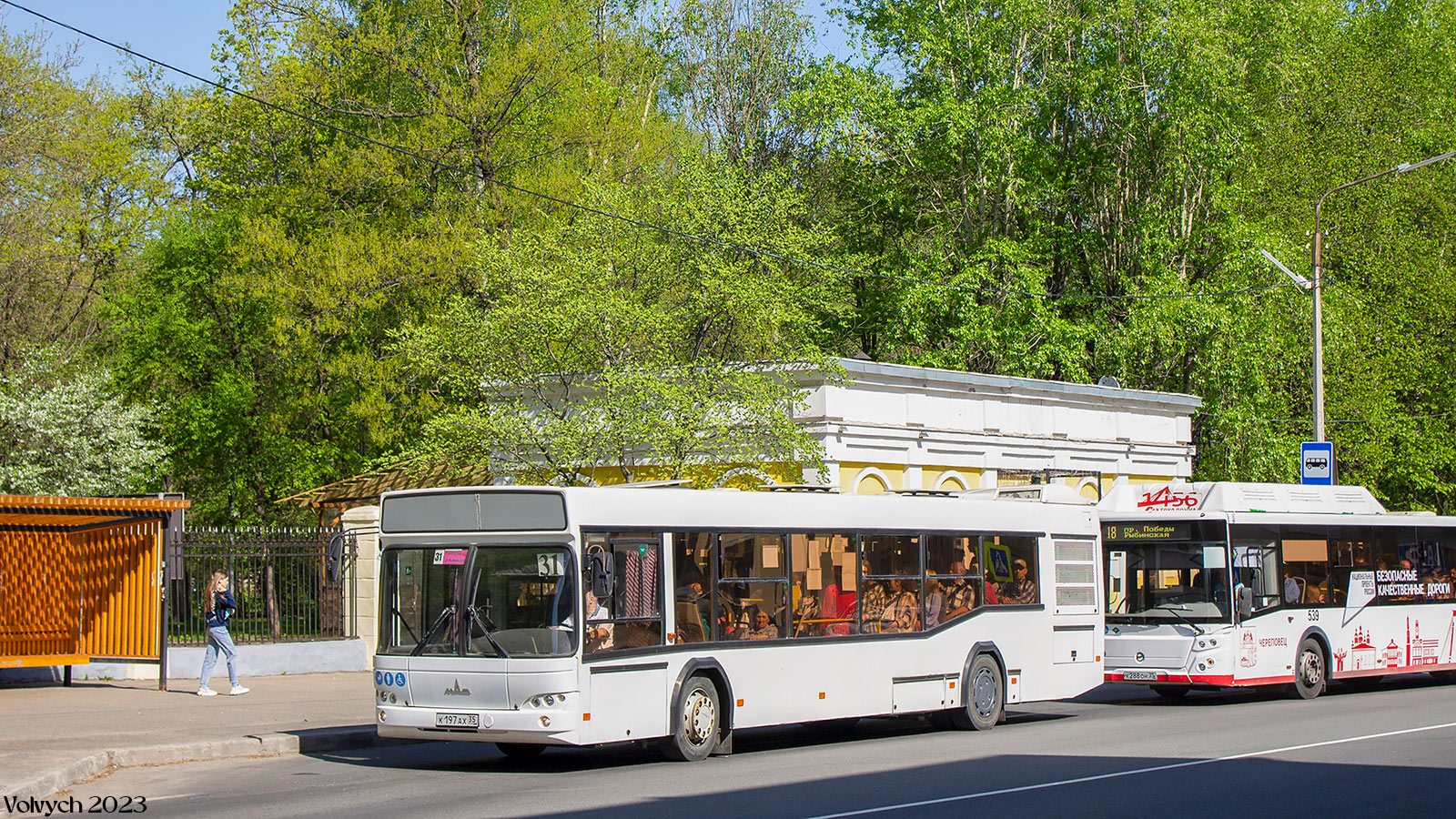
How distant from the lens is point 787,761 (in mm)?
14273

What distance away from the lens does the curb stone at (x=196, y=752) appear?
471 inches

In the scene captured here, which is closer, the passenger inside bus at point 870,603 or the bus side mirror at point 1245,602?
the passenger inside bus at point 870,603

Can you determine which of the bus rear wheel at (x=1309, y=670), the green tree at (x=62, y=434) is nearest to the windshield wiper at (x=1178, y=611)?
the bus rear wheel at (x=1309, y=670)

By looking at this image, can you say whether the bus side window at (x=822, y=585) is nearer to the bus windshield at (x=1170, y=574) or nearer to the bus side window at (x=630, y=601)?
the bus side window at (x=630, y=601)

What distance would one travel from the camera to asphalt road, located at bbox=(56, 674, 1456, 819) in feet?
36.1

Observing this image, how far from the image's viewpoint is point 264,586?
→ 24.1 metres

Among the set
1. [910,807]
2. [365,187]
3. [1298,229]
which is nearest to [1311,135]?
[1298,229]

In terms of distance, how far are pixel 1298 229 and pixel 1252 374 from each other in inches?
326

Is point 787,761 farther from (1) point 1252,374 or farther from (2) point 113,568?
(1) point 1252,374

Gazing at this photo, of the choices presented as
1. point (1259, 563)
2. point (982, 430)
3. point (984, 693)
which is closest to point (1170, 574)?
point (1259, 563)

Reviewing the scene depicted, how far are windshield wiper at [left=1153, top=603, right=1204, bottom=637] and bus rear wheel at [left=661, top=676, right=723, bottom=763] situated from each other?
905 centimetres

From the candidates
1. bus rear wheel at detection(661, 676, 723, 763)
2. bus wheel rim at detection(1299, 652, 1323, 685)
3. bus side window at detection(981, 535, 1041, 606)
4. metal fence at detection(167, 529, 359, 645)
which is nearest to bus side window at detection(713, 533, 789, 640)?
bus rear wheel at detection(661, 676, 723, 763)

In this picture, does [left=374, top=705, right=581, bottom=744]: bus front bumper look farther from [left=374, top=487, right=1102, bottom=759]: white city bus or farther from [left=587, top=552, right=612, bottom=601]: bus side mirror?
[left=587, top=552, right=612, bottom=601]: bus side mirror

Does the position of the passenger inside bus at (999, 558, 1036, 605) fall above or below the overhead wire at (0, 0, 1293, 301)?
below
